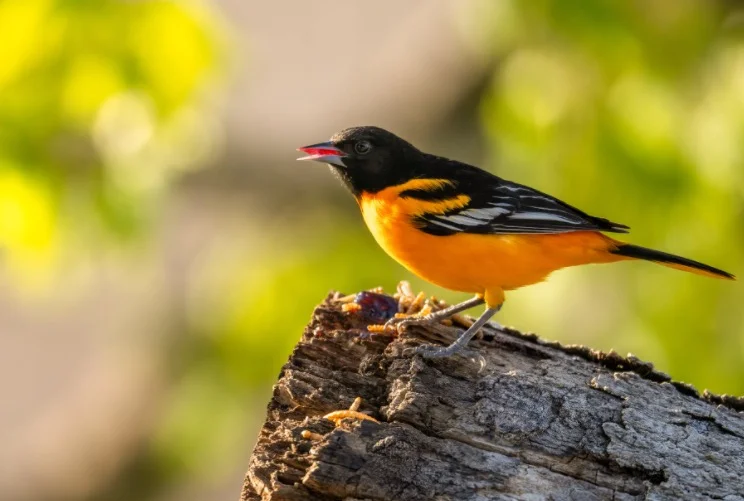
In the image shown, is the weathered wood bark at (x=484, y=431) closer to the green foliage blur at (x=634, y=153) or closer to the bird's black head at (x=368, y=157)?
the bird's black head at (x=368, y=157)

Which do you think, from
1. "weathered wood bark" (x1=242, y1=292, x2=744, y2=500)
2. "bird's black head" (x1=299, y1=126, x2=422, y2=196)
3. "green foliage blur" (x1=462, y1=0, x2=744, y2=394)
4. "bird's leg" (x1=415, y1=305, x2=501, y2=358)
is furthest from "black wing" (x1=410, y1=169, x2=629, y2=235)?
"green foliage blur" (x1=462, y1=0, x2=744, y2=394)

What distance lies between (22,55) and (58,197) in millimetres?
961

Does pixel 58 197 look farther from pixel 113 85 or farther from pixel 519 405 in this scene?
pixel 519 405

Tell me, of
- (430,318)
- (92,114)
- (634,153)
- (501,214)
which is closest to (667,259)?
Answer: (501,214)

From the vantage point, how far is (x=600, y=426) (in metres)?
3.84

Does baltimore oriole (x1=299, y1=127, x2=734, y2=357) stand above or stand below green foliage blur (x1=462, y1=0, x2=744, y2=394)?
below

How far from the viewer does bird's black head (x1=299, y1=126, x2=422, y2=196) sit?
18.3 ft

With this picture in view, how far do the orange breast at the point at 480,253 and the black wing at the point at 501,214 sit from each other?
4 cm

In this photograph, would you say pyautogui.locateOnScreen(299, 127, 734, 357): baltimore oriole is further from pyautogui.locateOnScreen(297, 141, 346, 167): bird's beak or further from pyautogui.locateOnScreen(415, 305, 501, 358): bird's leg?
pyautogui.locateOnScreen(297, 141, 346, 167): bird's beak

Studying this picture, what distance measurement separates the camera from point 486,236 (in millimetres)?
5043

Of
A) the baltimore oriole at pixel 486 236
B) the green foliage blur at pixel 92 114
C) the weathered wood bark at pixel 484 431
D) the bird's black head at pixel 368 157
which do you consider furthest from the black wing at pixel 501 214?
the green foliage blur at pixel 92 114

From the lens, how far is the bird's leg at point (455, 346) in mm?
4129

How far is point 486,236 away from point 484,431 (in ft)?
4.89

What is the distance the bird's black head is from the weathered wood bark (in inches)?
55.6
